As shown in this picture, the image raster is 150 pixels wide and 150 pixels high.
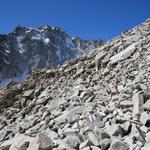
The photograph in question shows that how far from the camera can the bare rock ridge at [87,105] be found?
10398 millimetres

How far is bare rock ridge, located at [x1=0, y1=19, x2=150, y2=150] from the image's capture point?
10.4m

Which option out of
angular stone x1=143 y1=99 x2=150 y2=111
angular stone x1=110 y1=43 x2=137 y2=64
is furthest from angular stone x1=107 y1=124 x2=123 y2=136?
angular stone x1=110 y1=43 x2=137 y2=64

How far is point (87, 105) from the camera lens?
13.7 meters

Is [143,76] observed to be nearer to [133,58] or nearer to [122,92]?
[122,92]

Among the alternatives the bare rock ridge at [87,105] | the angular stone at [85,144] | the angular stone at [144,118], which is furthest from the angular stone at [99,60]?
the angular stone at [85,144]

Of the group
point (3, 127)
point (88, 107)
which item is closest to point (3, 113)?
point (3, 127)

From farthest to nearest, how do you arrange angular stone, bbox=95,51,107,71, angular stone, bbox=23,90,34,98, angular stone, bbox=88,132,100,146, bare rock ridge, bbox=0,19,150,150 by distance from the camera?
1. angular stone, bbox=23,90,34,98
2. angular stone, bbox=95,51,107,71
3. bare rock ridge, bbox=0,19,150,150
4. angular stone, bbox=88,132,100,146

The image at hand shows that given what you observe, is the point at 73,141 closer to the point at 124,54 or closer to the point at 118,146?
the point at 118,146

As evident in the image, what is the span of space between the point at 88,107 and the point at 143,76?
100 inches

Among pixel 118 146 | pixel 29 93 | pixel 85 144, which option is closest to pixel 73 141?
pixel 85 144

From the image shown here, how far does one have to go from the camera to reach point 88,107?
43.4 ft

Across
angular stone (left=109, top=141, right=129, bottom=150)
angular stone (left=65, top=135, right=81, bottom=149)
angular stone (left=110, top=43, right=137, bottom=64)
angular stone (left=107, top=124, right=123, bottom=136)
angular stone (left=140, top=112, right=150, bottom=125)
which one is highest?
angular stone (left=110, top=43, right=137, bottom=64)

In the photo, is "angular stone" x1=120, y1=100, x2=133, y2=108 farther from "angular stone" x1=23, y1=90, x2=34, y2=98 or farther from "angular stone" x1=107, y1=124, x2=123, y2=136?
"angular stone" x1=23, y1=90, x2=34, y2=98

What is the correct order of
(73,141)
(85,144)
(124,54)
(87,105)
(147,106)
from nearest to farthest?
(85,144) → (73,141) → (147,106) → (87,105) → (124,54)
